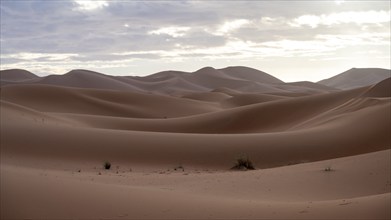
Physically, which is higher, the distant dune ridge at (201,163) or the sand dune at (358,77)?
the sand dune at (358,77)

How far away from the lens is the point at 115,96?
199 ft

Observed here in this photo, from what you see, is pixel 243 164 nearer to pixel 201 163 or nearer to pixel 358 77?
pixel 201 163

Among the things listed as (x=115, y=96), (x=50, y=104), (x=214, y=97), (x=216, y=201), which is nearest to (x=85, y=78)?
(x=214, y=97)

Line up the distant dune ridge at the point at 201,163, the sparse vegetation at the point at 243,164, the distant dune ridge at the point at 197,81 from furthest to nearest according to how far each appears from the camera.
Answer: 1. the distant dune ridge at the point at 197,81
2. the sparse vegetation at the point at 243,164
3. the distant dune ridge at the point at 201,163

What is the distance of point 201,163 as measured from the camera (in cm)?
2009

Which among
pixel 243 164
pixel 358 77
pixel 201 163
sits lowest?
pixel 243 164

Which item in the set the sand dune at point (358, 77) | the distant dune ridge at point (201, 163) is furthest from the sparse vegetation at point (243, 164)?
the sand dune at point (358, 77)

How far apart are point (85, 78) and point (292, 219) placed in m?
128

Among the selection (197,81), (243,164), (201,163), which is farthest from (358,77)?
(243,164)

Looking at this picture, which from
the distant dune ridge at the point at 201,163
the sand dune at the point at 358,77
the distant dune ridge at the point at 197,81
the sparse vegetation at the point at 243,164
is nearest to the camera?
the distant dune ridge at the point at 201,163

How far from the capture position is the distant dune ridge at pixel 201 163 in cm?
834

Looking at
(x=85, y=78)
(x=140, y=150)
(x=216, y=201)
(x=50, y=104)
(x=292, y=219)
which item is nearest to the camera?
(x=292, y=219)

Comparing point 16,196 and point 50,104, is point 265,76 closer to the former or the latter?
point 50,104

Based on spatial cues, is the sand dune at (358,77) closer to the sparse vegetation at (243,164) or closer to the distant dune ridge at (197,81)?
the distant dune ridge at (197,81)
